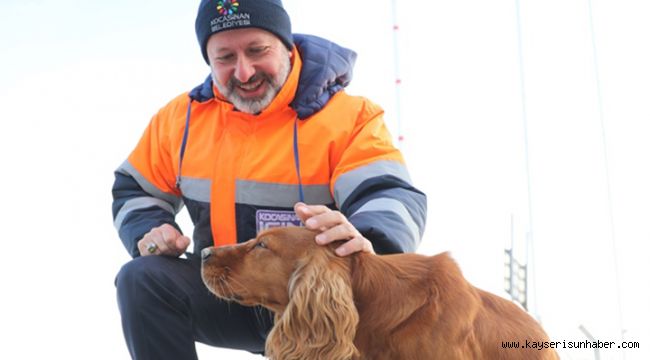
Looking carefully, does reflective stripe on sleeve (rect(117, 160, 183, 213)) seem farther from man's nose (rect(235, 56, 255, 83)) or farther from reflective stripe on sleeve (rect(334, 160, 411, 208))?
reflective stripe on sleeve (rect(334, 160, 411, 208))

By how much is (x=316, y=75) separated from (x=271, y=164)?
12.8 inches

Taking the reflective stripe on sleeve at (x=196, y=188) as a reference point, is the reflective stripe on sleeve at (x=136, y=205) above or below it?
below

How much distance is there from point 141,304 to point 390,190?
2.42 ft

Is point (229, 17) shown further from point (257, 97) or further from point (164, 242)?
point (164, 242)

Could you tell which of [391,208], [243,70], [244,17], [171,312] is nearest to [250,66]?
[243,70]

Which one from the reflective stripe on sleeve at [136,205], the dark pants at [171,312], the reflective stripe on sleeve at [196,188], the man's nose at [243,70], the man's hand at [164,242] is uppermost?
the man's nose at [243,70]

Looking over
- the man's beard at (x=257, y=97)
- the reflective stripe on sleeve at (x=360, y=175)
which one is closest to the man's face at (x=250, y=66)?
the man's beard at (x=257, y=97)

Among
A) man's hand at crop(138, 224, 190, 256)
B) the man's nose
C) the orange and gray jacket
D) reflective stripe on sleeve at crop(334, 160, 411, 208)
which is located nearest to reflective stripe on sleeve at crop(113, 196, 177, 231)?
the orange and gray jacket

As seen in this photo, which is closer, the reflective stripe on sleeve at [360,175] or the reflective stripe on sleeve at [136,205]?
the reflective stripe on sleeve at [360,175]

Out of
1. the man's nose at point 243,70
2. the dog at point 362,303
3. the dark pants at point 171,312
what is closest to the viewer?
the dog at point 362,303

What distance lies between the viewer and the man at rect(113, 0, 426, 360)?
6.20ft

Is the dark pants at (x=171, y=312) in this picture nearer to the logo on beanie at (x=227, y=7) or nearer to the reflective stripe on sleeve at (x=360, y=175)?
the reflective stripe on sleeve at (x=360, y=175)

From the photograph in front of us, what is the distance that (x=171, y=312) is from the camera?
190cm

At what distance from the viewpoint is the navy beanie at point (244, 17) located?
2.15 meters
